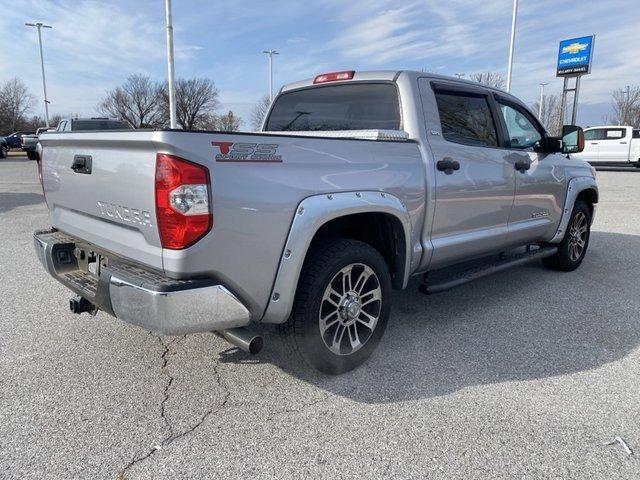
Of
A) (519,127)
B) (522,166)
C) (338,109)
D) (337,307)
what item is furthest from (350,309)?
(519,127)

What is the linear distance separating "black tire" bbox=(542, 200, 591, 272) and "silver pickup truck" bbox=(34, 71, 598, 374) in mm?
1110

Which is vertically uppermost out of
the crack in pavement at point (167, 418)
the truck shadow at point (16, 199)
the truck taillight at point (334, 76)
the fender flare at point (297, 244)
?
the truck taillight at point (334, 76)

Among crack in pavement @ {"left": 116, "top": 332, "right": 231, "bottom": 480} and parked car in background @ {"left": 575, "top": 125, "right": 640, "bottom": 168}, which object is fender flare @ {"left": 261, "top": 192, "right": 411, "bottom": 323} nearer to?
crack in pavement @ {"left": 116, "top": 332, "right": 231, "bottom": 480}

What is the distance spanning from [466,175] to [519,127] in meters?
1.37

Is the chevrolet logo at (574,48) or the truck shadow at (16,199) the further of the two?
the chevrolet logo at (574,48)

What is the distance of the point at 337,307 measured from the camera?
2.99m

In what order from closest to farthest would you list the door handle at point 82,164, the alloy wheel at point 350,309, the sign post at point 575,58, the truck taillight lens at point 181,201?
the truck taillight lens at point 181,201 < the door handle at point 82,164 < the alloy wheel at point 350,309 < the sign post at point 575,58

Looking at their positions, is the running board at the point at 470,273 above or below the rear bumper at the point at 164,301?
below

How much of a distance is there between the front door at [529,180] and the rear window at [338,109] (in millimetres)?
1352

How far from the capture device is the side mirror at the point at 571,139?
16.3 ft

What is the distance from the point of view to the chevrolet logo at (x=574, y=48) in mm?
21464

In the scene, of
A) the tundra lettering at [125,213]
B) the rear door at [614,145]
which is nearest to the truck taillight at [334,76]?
the tundra lettering at [125,213]

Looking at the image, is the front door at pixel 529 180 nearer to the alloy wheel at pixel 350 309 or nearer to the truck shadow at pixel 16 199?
the alloy wheel at pixel 350 309

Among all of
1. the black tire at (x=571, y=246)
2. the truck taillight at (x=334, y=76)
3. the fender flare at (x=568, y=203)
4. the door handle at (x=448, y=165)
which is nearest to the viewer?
the door handle at (x=448, y=165)
